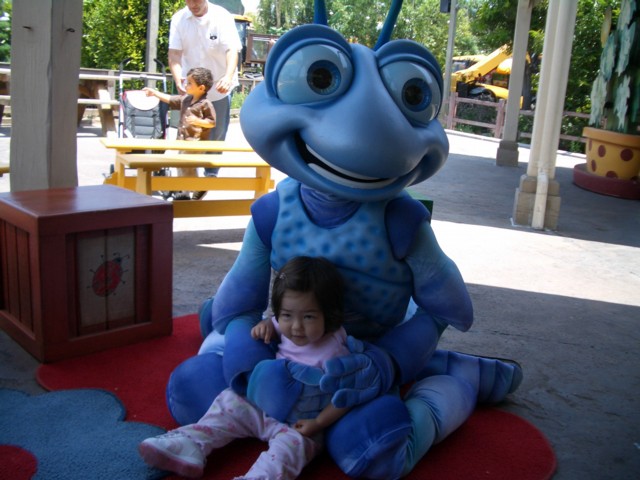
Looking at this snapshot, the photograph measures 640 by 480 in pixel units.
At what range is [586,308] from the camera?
381cm

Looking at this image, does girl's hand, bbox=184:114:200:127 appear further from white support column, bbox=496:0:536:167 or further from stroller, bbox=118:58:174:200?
white support column, bbox=496:0:536:167

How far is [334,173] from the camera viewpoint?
2059 millimetres

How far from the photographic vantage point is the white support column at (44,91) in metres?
3.04

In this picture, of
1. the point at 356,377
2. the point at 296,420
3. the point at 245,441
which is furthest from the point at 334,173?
the point at 245,441

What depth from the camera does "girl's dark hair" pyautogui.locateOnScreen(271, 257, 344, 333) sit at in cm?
199

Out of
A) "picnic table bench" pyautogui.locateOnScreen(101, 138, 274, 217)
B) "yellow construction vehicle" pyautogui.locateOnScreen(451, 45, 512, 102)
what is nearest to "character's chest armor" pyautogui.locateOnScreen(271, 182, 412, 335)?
"picnic table bench" pyautogui.locateOnScreen(101, 138, 274, 217)

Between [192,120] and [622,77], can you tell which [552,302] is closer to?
[192,120]

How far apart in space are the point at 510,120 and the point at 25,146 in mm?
8345

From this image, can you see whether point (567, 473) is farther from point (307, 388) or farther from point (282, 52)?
point (282, 52)

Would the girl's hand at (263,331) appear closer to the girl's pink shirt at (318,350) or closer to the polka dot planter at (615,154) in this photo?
the girl's pink shirt at (318,350)

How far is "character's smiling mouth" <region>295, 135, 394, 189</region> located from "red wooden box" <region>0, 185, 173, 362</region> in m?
0.92

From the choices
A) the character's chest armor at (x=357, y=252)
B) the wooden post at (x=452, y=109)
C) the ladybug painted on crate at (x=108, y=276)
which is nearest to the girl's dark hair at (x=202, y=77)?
the ladybug painted on crate at (x=108, y=276)

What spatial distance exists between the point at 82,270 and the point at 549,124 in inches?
164

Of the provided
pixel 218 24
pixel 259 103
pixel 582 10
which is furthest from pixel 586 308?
pixel 582 10
